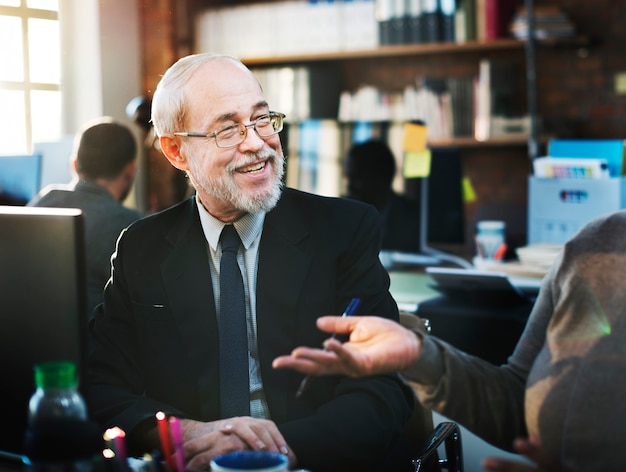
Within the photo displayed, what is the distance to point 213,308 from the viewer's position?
5.04 ft

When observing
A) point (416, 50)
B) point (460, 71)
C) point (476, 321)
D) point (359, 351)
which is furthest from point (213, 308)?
point (460, 71)

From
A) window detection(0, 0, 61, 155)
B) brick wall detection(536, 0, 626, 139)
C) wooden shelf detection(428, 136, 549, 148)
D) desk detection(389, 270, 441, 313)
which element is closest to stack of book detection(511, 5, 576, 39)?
brick wall detection(536, 0, 626, 139)

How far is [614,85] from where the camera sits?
14.5 ft

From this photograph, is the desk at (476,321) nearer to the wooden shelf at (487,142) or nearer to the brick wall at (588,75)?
the wooden shelf at (487,142)

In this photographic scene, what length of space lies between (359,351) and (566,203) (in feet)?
6.24

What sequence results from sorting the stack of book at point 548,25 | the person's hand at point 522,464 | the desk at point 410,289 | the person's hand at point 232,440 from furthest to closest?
the stack of book at point 548,25
the desk at point 410,289
the person's hand at point 232,440
the person's hand at point 522,464

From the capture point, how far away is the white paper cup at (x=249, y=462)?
0.92 meters

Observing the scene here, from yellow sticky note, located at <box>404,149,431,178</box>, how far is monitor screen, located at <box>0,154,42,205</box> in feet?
4.79

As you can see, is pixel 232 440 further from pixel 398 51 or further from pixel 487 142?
pixel 398 51

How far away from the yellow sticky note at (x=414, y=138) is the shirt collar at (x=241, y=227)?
4.88 ft

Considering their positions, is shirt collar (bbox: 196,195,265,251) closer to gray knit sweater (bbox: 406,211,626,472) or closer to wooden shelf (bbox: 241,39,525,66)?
gray knit sweater (bbox: 406,211,626,472)

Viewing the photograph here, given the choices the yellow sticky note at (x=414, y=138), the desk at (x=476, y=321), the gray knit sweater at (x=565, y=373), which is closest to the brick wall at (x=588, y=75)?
the yellow sticky note at (x=414, y=138)

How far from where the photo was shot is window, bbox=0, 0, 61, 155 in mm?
4121

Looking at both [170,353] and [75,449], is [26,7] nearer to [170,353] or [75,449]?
[170,353]
